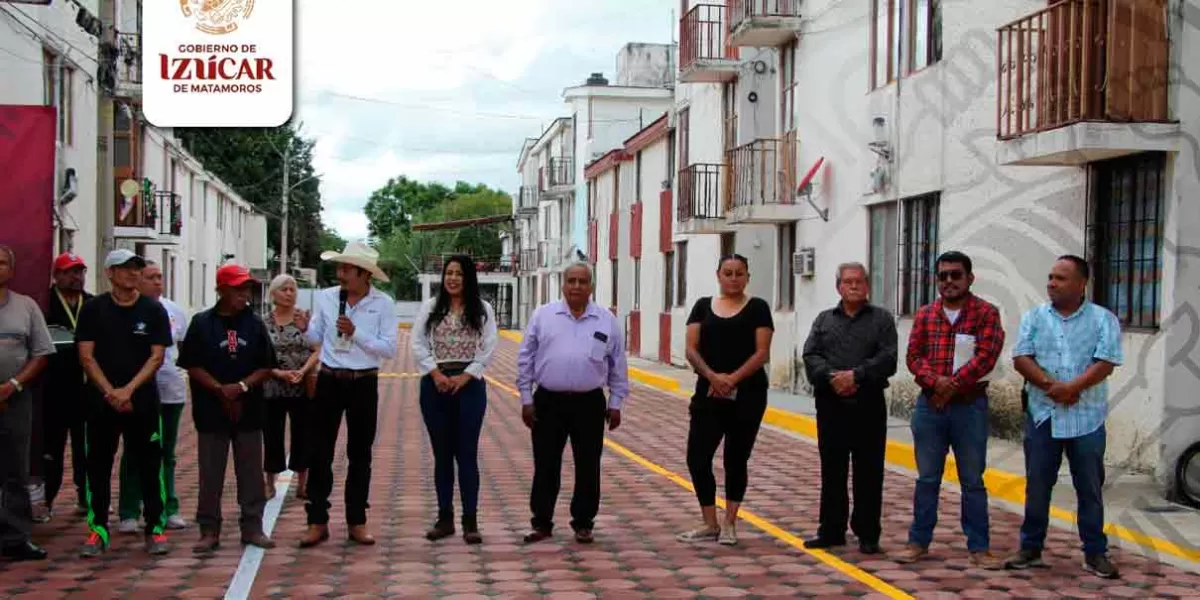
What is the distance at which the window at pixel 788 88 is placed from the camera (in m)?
23.2

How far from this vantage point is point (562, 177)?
188 ft

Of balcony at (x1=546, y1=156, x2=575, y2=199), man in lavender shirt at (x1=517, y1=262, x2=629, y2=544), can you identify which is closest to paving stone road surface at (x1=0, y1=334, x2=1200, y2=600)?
man in lavender shirt at (x1=517, y1=262, x2=629, y2=544)

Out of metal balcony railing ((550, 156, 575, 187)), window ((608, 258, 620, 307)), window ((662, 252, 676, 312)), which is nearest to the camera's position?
window ((662, 252, 676, 312))

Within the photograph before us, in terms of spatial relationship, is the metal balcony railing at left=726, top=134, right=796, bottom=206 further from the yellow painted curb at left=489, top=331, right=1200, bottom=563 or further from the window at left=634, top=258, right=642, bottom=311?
the window at left=634, top=258, right=642, bottom=311

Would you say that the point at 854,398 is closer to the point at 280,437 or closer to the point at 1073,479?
the point at 1073,479

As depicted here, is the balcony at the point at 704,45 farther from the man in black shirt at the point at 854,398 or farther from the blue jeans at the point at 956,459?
the blue jeans at the point at 956,459

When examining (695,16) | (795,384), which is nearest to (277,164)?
(695,16)

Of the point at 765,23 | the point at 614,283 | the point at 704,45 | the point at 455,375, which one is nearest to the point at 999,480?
the point at 455,375

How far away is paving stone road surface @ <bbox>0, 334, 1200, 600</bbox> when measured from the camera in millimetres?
7129

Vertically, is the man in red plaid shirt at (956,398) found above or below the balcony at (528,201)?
below

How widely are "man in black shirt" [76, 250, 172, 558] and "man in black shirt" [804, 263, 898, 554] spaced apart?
4.10 metres

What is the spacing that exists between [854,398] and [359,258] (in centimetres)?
326

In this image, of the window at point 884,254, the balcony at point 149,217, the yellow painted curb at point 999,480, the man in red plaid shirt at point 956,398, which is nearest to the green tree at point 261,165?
the balcony at point 149,217

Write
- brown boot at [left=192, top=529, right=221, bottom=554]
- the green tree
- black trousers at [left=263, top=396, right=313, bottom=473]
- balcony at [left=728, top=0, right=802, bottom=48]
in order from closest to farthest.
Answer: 1. brown boot at [left=192, top=529, right=221, bottom=554]
2. black trousers at [left=263, top=396, right=313, bottom=473]
3. balcony at [left=728, top=0, right=802, bottom=48]
4. the green tree
